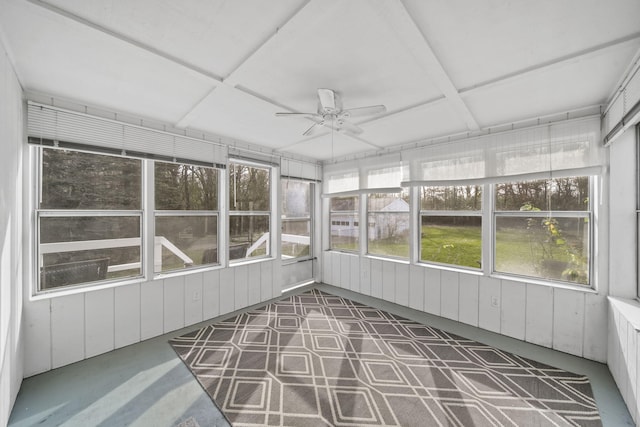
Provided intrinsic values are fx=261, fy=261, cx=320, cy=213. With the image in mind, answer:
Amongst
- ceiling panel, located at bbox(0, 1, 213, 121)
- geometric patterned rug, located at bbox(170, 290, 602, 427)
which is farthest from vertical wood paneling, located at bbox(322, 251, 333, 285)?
ceiling panel, located at bbox(0, 1, 213, 121)

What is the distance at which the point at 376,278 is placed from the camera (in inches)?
176

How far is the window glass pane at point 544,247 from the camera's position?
2875mm

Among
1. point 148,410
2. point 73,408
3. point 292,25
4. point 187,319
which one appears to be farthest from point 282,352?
point 292,25

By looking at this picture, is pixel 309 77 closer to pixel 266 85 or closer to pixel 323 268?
pixel 266 85

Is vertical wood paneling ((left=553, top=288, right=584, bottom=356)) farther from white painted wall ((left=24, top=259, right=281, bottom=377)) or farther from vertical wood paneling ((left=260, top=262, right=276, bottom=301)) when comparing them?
white painted wall ((left=24, top=259, right=281, bottom=377))

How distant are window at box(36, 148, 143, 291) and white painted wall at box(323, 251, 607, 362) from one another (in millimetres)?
3529

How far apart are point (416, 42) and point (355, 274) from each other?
384 cm

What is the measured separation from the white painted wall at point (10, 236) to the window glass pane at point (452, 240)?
4.37m

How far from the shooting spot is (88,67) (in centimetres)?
196

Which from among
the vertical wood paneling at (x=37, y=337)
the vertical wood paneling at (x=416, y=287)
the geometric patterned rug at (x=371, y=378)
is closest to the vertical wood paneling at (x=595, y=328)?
the geometric patterned rug at (x=371, y=378)

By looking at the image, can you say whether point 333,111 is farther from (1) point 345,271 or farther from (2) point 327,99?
(1) point 345,271

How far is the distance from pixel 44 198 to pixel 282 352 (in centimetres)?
279

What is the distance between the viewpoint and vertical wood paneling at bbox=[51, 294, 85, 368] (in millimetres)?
2480

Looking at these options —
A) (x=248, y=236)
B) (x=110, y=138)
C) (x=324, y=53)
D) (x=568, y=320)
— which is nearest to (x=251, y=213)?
(x=248, y=236)
